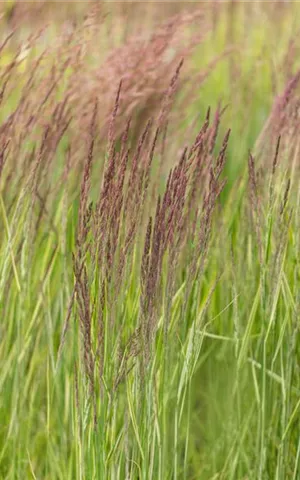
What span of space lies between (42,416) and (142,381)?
0.72 m

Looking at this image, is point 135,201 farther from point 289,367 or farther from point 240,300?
point 240,300

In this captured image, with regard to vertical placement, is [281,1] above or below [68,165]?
above

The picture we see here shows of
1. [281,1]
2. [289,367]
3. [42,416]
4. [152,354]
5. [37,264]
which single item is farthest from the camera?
[281,1]

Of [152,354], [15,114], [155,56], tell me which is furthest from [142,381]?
[155,56]

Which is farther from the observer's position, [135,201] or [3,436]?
[3,436]

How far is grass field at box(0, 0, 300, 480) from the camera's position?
1.89 m

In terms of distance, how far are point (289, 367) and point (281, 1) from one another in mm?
2981

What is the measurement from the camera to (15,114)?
93.6 inches

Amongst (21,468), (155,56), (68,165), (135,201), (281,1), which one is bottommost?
(21,468)

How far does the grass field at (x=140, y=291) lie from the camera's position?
1892mm

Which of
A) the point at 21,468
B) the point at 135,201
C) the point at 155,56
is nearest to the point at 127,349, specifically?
the point at 135,201

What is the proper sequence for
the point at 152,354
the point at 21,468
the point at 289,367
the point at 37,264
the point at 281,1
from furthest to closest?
the point at 281,1 → the point at 37,264 → the point at 21,468 → the point at 289,367 → the point at 152,354

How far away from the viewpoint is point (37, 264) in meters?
2.78

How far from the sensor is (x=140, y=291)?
192 cm
